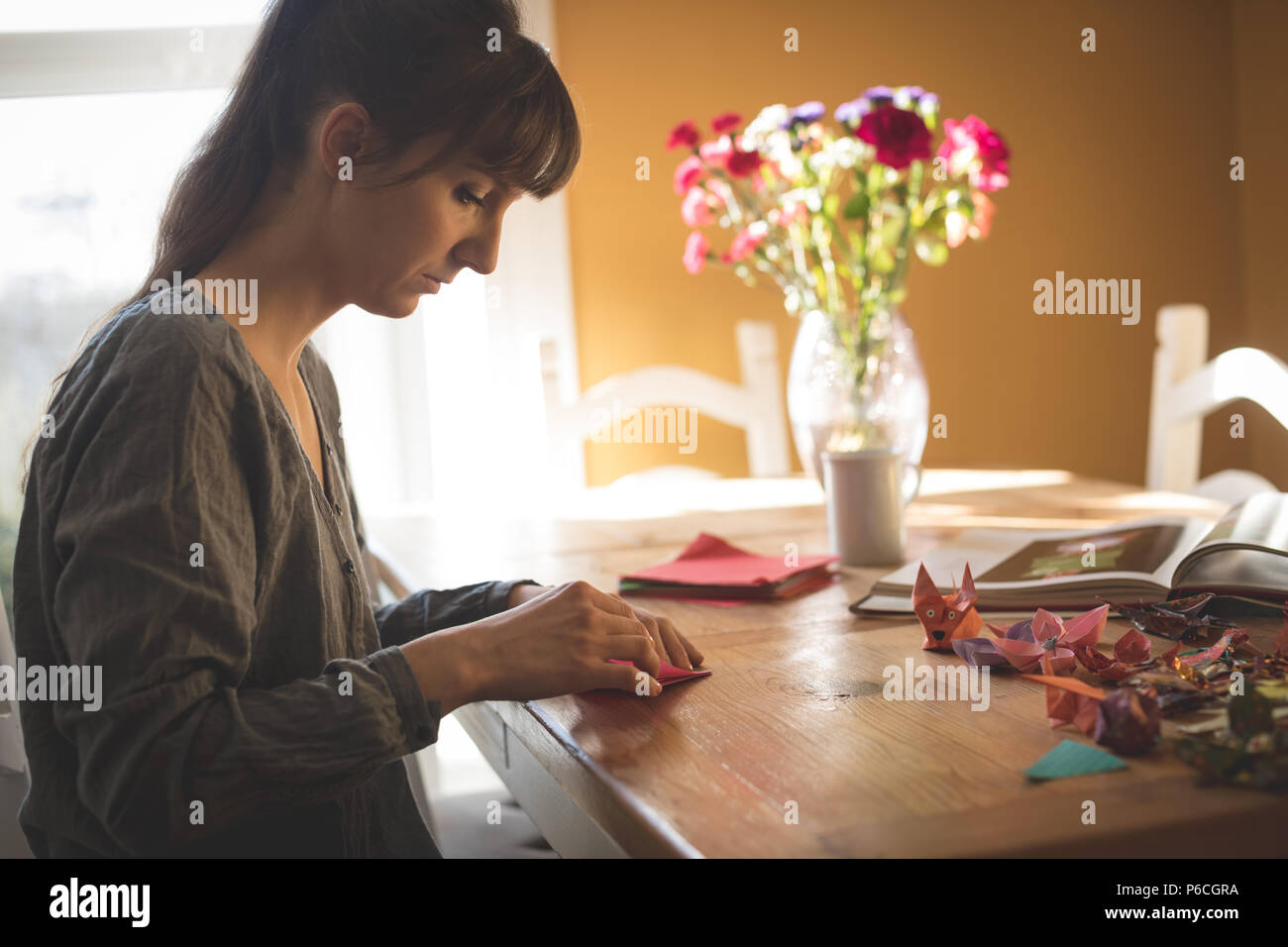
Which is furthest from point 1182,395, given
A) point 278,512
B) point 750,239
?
point 278,512

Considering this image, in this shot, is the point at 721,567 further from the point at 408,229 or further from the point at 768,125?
the point at 768,125

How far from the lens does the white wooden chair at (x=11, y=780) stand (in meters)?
1.08

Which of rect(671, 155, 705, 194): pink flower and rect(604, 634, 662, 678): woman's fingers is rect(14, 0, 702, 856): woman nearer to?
rect(604, 634, 662, 678): woman's fingers

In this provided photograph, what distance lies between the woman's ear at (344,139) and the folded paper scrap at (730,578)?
494 mm

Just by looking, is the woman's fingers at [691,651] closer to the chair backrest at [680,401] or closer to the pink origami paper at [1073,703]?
the pink origami paper at [1073,703]

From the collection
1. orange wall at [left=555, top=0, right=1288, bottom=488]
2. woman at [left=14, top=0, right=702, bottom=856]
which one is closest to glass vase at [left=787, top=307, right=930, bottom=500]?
woman at [left=14, top=0, right=702, bottom=856]

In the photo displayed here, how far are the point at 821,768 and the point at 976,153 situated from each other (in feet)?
3.37

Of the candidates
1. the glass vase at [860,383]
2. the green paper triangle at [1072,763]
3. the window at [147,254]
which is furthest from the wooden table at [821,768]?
the window at [147,254]

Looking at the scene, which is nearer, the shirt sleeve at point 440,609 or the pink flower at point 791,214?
the shirt sleeve at point 440,609

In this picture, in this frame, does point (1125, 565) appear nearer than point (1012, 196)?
Yes

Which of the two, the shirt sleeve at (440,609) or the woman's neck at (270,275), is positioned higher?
the woman's neck at (270,275)

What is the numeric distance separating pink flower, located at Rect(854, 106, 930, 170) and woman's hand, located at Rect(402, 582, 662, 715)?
741 mm

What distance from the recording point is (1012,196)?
116 inches
